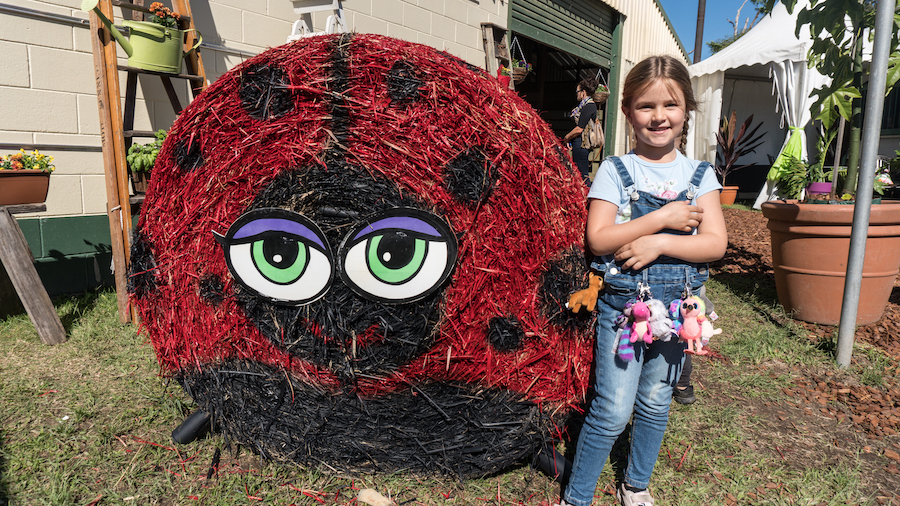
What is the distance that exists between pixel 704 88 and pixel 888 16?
26.2ft

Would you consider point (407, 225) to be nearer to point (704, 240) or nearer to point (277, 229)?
point (277, 229)

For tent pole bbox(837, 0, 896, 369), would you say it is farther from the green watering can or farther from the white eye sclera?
the green watering can

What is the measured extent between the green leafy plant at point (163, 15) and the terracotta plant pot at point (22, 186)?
3.45ft

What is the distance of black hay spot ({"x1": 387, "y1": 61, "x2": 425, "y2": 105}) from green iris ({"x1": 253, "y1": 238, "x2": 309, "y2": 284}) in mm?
482

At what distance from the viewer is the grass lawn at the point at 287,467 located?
5.54 ft

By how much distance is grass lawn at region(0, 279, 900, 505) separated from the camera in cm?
169

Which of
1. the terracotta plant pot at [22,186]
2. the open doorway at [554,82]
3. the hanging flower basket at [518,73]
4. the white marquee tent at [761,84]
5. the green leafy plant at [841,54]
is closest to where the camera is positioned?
the terracotta plant pot at [22,186]

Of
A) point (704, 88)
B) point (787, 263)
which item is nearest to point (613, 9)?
point (704, 88)

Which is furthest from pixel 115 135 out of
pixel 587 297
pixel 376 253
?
pixel 587 297

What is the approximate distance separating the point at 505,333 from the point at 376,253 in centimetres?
43

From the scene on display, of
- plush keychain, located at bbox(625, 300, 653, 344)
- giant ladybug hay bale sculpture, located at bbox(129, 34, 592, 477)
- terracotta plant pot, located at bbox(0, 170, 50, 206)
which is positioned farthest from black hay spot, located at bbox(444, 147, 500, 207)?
terracotta plant pot, located at bbox(0, 170, 50, 206)

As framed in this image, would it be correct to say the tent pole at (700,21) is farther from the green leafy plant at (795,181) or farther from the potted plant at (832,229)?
the potted plant at (832,229)

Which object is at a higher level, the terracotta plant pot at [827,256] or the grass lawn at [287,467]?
the terracotta plant pot at [827,256]

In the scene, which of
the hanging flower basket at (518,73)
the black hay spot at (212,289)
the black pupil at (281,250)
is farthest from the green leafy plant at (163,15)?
the hanging flower basket at (518,73)
